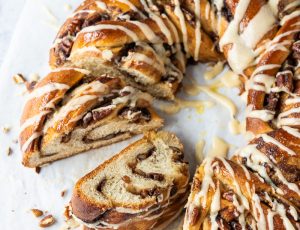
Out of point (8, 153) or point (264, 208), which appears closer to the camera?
point (264, 208)

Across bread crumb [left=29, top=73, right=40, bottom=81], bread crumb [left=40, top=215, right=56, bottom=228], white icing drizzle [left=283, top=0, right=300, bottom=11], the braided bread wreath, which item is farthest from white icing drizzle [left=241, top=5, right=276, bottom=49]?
bread crumb [left=40, top=215, right=56, bottom=228]

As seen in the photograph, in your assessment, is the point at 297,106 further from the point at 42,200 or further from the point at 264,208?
the point at 42,200

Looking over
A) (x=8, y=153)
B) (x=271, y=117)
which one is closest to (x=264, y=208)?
(x=271, y=117)

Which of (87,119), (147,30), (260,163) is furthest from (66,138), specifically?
(260,163)

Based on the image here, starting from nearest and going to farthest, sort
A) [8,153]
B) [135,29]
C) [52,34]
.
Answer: [135,29]
[8,153]
[52,34]

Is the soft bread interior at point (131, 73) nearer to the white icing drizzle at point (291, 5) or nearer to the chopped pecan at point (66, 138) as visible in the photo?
the chopped pecan at point (66, 138)

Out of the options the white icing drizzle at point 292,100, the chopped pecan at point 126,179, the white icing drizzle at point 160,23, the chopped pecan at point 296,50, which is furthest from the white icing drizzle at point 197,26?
the chopped pecan at point 126,179

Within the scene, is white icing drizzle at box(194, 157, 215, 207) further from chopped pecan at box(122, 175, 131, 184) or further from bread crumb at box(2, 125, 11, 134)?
bread crumb at box(2, 125, 11, 134)
